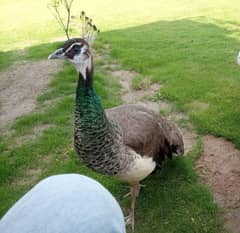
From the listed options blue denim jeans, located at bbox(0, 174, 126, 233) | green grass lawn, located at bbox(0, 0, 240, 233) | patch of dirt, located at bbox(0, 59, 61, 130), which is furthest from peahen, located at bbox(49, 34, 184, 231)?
patch of dirt, located at bbox(0, 59, 61, 130)

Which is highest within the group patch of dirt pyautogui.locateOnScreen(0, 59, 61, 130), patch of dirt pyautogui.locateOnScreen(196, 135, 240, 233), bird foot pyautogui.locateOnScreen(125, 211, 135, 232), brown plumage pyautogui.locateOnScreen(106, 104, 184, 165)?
brown plumage pyautogui.locateOnScreen(106, 104, 184, 165)

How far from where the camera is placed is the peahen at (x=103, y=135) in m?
2.50

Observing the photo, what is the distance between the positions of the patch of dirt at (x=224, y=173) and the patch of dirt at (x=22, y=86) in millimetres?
2089

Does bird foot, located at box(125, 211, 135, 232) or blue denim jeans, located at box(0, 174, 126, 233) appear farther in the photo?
bird foot, located at box(125, 211, 135, 232)

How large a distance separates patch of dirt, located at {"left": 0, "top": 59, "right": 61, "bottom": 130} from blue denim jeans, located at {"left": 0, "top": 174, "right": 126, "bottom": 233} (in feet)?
10.4

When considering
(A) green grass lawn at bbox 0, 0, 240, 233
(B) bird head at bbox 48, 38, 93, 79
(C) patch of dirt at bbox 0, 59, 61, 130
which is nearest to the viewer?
(B) bird head at bbox 48, 38, 93, 79

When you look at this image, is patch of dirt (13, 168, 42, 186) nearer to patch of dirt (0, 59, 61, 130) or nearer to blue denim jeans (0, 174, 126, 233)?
patch of dirt (0, 59, 61, 130)

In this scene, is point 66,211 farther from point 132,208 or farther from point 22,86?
point 22,86

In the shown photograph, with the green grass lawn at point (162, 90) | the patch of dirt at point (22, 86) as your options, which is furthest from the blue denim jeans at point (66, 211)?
the patch of dirt at point (22, 86)

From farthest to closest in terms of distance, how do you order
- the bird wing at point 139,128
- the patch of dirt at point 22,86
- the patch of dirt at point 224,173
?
1. the patch of dirt at point 22,86
2. the patch of dirt at point 224,173
3. the bird wing at point 139,128

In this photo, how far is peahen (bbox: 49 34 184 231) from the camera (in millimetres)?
2500

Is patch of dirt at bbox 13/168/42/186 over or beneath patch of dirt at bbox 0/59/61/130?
beneath

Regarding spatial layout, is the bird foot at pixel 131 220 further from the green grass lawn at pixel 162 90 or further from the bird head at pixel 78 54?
the bird head at pixel 78 54

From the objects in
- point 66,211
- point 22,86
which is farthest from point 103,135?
point 22,86
